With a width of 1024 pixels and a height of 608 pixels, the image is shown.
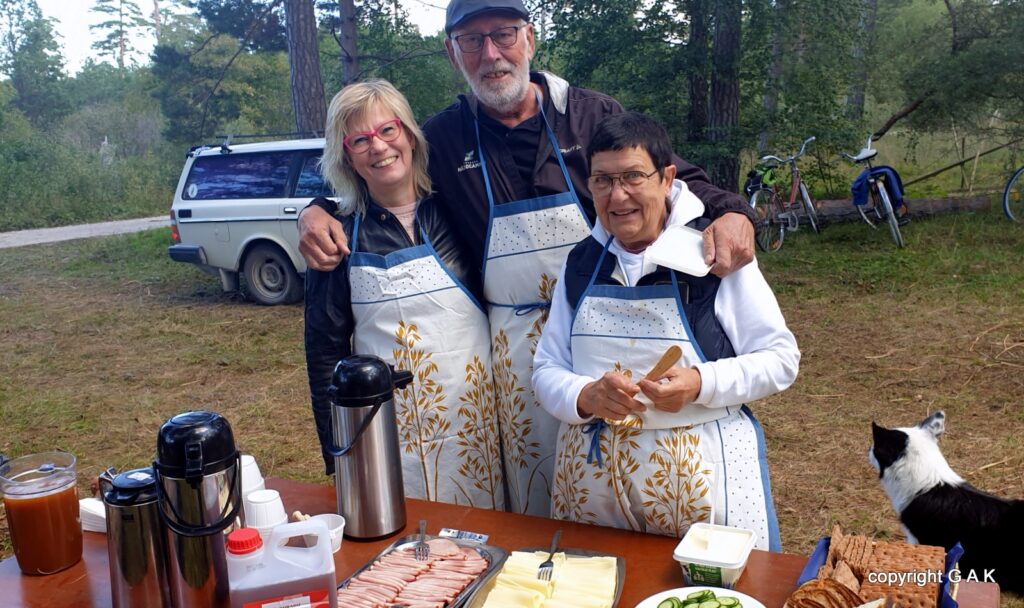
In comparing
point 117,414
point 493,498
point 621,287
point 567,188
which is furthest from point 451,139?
point 117,414

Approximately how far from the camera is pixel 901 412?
5273 mm

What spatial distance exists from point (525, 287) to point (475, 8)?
90 centimetres

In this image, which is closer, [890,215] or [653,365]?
[653,365]

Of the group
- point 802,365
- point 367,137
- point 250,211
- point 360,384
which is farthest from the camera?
point 250,211

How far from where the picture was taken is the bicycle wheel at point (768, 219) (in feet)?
34.9

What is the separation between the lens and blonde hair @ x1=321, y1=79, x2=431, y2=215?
2.53 metres

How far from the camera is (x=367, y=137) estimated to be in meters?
2.51

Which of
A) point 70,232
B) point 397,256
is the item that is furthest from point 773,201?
point 70,232

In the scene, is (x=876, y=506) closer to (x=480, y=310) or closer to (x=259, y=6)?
(x=480, y=310)

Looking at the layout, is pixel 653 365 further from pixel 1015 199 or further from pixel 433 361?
pixel 1015 199

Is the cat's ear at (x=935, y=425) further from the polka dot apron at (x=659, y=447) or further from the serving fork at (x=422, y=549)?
the serving fork at (x=422, y=549)

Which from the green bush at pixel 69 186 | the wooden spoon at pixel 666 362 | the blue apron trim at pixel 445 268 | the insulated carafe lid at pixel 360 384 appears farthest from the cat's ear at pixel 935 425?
the green bush at pixel 69 186

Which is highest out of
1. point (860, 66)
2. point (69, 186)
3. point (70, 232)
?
point (860, 66)

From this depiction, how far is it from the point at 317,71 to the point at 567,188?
955 cm
